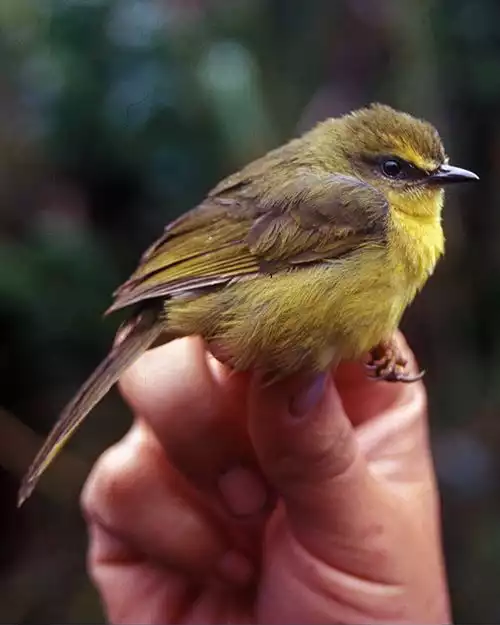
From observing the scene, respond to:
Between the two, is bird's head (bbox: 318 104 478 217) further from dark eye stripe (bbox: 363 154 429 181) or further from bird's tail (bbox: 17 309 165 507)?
bird's tail (bbox: 17 309 165 507)

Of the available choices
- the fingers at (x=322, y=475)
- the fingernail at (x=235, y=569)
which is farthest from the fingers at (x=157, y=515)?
the fingers at (x=322, y=475)

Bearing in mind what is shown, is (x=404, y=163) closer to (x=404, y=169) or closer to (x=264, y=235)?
(x=404, y=169)

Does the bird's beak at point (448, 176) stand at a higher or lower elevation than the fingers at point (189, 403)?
higher

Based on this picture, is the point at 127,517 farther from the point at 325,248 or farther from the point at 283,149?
the point at 283,149

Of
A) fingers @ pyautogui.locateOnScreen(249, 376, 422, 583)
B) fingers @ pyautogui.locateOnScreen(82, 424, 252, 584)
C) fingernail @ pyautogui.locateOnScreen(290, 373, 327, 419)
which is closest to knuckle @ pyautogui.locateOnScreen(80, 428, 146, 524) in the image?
fingers @ pyautogui.locateOnScreen(82, 424, 252, 584)

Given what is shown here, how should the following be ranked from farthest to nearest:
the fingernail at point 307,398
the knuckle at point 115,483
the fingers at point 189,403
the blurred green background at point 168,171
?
1. the blurred green background at point 168,171
2. the knuckle at point 115,483
3. the fingers at point 189,403
4. the fingernail at point 307,398

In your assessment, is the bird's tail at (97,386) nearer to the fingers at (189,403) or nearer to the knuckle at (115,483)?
the fingers at (189,403)
